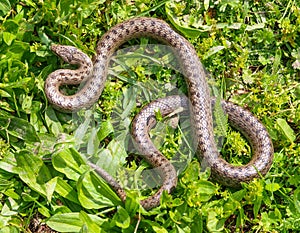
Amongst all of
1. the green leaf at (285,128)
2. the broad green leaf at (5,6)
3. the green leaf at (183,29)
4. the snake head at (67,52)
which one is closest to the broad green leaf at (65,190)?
the snake head at (67,52)

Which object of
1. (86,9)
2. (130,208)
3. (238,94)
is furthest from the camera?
(238,94)

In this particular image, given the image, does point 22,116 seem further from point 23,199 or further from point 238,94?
point 238,94

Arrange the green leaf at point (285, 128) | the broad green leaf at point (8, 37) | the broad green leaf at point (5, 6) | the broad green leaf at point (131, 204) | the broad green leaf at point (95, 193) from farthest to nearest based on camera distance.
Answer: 1. the green leaf at point (285, 128)
2. the broad green leaf at point (5, 6)
3. the broad green leaf at point (8, 37)
4. the broad green leaf at point (95, 193)
5. the broad green leaf at point (131, 204)

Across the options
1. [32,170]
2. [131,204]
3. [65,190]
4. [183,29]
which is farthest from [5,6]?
[131,204]

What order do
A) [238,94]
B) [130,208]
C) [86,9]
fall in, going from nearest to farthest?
[130,208]
[86,9]
[238,94]

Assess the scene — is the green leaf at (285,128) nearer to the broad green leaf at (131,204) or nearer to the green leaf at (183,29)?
the green leaf at (183,29)

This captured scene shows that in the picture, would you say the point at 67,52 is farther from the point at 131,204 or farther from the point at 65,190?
the point at 131,204

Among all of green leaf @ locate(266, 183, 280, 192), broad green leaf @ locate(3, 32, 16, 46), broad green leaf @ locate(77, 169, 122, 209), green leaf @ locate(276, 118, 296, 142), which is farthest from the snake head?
green leaf @ locate(266, 183, 280, 192)

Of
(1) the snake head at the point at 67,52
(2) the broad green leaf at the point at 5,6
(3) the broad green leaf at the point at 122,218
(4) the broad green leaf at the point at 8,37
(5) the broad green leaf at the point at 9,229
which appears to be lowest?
(5) the broad green leaf at the point at 9,229

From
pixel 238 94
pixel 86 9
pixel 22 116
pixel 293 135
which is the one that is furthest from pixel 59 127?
pixel 293 135
